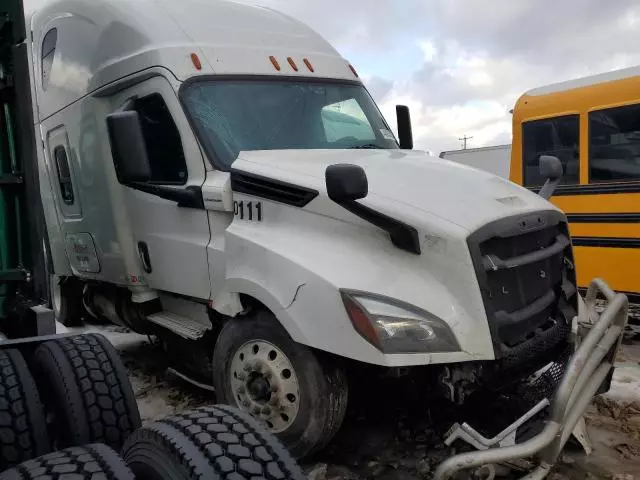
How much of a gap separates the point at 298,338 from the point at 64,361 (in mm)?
1100

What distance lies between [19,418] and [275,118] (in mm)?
2509

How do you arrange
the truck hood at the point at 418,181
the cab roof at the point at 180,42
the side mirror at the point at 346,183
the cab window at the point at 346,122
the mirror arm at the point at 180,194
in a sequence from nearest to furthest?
the side mirror at the point at 346,183, the truck hood at the point at 418,181, the mirror arm at the point at 180,194, the cab roof at the point at 180,42, the cab window at the point at 346,122

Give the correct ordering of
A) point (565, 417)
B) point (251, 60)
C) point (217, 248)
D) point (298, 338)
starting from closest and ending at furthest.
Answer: point (565, 417)
point (298, 338)
point (217, 248)
point (251, 60)

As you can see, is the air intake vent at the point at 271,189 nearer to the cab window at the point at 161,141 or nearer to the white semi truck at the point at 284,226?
the white semi truck at the point at 284,226

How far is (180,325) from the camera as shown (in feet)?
13.6

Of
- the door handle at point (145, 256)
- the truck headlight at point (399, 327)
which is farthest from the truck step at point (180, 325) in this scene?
the truck headlight at point (399, 327)

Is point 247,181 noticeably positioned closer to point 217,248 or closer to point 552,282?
point 217,248

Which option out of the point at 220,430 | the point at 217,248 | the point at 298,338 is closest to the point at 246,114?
the point at 217,248

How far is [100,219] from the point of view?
16.2 feet

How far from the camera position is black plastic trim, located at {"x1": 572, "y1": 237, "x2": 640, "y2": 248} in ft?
19.0

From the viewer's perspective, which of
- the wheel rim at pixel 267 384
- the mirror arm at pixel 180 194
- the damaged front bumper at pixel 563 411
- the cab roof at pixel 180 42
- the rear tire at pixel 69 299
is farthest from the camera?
the rear tire at pixel 69 299

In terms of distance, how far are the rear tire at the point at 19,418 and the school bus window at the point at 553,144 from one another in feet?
18.7

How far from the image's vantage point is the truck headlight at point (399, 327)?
2732 mm

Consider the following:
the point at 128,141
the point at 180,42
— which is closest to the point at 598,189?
the point at 180,42
